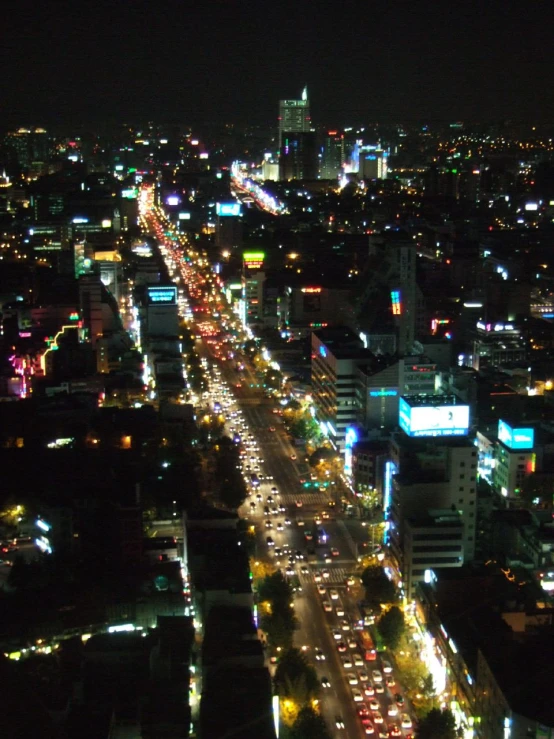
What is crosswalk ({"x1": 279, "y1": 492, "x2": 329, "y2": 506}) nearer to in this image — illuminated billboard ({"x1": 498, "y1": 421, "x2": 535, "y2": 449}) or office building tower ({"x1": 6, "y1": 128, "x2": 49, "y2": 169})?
illuminated billboard ({"x1": 498, "y1": 421, "x2": 535, "y2": 449})

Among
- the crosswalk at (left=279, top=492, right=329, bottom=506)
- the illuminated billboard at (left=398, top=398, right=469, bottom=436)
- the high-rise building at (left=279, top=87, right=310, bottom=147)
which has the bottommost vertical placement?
the crosswalk at (left=279, top=492, right=329, bottom=506)

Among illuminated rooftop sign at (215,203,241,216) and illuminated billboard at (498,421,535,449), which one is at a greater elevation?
illuminated rooftop sign at (215,203,241,216)

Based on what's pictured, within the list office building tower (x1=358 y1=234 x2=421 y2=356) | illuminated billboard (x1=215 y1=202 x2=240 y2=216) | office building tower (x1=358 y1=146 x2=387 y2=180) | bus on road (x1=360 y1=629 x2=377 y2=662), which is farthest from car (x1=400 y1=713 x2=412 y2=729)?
office building tower (x1=358 y1=146 x2=387 y2=180)

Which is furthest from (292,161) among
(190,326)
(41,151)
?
(190,326)

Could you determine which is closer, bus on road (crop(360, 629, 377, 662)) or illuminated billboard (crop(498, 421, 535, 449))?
bus on road (crop(360, 629, 377, 662))

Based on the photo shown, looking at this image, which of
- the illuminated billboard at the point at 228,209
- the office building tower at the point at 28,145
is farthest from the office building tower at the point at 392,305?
the office building tower at the point at 28,145

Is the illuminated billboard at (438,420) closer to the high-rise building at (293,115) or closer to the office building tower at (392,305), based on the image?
the office building tower at (392,305)
